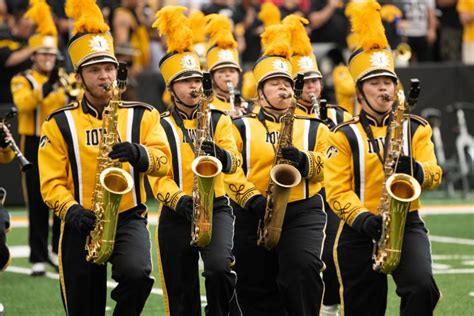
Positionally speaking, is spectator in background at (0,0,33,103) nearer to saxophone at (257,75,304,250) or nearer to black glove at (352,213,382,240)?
saxophone at (257,75,304,250)

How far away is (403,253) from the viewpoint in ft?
24.2

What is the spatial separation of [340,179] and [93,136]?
158 cm

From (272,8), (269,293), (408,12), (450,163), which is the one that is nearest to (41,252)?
(272,8)

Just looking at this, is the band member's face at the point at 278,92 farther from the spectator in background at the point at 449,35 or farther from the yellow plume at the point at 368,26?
the spectator in background at the point at 449,35

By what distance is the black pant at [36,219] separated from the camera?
40.0 ft

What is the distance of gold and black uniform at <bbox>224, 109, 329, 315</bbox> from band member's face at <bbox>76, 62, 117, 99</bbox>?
3.55 ft

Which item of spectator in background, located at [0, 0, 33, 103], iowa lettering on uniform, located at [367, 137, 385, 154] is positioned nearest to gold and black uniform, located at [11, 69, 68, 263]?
spectator in background, located at [0, 0, 33, 103]

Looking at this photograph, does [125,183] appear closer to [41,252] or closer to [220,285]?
[220,285]

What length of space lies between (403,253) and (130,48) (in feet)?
35.7

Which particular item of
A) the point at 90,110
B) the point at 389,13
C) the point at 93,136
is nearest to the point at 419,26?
the point at 389,13

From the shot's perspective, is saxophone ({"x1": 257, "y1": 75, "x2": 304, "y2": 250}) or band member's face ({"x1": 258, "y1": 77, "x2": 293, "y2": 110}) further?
band member's face ({"x1": 258, "y1": 77, "x2": 293, "y2": 110})

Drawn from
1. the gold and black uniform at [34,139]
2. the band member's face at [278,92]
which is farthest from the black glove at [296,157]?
the gold and black uniform at [34,139]

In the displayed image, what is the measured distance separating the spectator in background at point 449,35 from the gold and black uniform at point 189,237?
11.8 metres

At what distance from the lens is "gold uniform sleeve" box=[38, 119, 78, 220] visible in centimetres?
775
